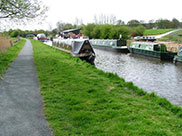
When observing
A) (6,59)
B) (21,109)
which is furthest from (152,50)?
(21,109)

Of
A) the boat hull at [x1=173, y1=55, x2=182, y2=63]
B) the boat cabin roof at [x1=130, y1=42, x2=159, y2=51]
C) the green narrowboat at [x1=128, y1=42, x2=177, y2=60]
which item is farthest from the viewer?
the boat cabin roof at [x1=130, y1=42, x2=159, y2=51]

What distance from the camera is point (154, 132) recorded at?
3471 millimetres

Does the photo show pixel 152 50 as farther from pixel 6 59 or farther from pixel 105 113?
pixel 105 113

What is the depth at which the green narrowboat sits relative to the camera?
2008 cm

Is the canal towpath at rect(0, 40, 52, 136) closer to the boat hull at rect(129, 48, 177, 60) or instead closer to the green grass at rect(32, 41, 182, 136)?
the green grass at rect(32, 41, 182, 136)

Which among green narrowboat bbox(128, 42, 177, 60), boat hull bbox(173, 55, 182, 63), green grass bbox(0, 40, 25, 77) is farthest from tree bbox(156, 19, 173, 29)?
green grass bbox(0, 40, 25, 77)

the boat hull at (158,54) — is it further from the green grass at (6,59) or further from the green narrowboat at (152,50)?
the green grass at (6,59)

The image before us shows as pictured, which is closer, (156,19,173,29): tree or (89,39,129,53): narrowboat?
(89,39,129,53): narrowboat

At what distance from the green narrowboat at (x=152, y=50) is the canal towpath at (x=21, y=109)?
53.5 feet

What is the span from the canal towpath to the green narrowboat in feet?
53.5

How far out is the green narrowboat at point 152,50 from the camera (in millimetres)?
20078

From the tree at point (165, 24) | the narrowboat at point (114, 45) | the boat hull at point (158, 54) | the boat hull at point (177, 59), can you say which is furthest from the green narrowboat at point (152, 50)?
the tree at point (165, 24)

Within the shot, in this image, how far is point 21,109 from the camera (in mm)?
4508

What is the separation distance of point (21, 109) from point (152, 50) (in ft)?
64.3
